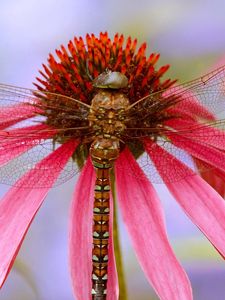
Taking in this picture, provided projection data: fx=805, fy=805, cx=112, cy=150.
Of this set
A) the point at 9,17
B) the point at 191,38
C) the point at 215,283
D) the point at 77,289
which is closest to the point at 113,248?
the point at 77,289

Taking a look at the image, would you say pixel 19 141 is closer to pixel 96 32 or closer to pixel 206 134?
pixel 206 134

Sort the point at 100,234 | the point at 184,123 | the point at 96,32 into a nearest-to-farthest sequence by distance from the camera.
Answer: the point at 100,234 → the point at 184,123 → the point at 96,32

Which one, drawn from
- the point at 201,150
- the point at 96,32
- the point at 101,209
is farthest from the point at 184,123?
the point at 96,32

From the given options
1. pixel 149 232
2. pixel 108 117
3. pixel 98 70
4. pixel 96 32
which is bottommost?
pixel 149 232

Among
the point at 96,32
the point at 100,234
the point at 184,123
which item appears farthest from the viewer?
the point at 96,32

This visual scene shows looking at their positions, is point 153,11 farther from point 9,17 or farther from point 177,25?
point 9,17

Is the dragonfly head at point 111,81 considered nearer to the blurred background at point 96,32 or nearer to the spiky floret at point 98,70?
the spiky floret at point 98,70

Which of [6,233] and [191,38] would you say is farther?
[191,38]
